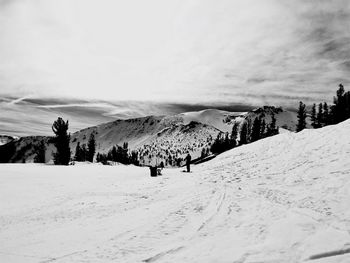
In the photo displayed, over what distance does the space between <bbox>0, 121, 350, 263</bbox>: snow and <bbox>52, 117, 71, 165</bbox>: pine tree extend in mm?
38942

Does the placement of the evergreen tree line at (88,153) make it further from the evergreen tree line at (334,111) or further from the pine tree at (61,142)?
the evergreen tree line at (334,111)

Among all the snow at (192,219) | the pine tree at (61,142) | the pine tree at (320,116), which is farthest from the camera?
the pine tree at (320,116)

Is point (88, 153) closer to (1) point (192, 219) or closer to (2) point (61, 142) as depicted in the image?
(2) point (61, 142)

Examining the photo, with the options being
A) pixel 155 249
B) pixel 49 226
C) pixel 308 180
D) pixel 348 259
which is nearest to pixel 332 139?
pixel 308 180

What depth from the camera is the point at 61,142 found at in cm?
5553

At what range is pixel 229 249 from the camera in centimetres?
686

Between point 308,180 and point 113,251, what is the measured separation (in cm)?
1105

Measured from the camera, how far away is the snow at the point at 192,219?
6.70m

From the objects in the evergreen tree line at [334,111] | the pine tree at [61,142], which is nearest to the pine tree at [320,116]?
the evergreen tree line at [334,111]

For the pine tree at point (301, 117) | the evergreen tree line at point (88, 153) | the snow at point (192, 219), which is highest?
the pine tree at point (301, 117)

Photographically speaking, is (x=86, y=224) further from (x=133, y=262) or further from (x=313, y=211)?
(x=313, y=211)

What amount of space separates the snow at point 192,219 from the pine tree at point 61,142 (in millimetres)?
38942

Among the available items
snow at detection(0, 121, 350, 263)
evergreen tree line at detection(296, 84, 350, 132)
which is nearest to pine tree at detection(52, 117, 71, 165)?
snow at detection(0, 121, 350, 263)

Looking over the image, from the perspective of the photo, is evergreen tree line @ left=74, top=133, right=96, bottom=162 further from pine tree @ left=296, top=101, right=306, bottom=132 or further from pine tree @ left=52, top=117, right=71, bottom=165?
pine tree @ left=296, top=101, right=306, bottom=132
